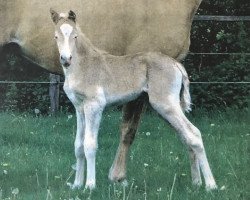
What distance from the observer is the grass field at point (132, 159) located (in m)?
6.46

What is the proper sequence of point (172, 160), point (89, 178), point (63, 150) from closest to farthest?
point (89, 178)
point (172, 160)
point (63, 150)

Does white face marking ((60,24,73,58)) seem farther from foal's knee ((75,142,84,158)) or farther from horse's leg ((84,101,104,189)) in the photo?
foal's knee ((75,142,84,158))

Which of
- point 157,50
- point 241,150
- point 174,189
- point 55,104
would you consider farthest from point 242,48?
point 174,189

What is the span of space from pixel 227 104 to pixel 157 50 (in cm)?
563

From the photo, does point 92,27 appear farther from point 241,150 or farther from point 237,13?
point 237,13

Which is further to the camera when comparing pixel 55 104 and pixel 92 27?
pixel 55 104

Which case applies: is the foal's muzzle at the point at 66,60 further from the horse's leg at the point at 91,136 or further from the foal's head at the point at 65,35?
the horse's leg at the point at 91,136

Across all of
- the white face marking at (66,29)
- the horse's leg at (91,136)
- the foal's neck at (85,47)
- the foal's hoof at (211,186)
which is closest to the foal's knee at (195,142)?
the foal's hoof at (211,186)

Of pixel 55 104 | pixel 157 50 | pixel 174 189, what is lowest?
pixel 55 104

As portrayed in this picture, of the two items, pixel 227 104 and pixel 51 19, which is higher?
pixel 51 19

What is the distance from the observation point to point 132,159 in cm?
823

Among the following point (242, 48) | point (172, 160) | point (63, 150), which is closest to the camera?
point (172, 160)

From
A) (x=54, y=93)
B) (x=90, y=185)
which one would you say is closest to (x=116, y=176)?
(x=90, y=185)

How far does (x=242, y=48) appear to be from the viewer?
1260cm
